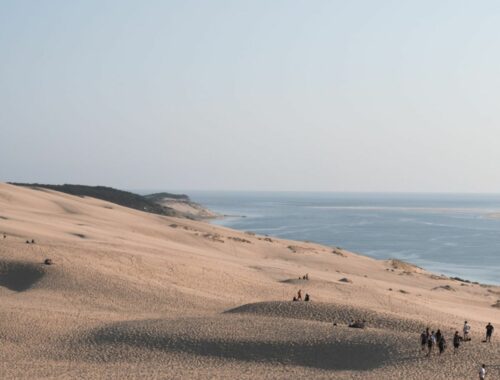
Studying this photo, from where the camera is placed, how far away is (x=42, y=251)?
35219mm

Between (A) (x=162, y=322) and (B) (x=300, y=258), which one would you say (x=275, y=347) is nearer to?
(A) (x=162, y=322)

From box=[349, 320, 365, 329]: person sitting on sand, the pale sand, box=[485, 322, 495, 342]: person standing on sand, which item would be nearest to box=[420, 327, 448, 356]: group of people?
the pale sand

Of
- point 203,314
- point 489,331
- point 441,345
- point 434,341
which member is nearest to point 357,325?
point 434,341

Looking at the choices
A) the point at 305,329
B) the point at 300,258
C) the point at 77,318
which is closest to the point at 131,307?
the point at 77,318

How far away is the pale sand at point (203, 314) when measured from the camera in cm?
2075

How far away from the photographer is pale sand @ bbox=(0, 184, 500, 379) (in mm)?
20750

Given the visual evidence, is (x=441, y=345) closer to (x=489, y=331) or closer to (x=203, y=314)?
(x=489, y=331)

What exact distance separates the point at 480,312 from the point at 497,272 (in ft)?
98.3

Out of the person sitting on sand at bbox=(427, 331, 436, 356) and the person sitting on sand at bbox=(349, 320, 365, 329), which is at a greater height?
the person sitting on sand at bbox=(427, 331, 436, 356)

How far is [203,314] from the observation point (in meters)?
27.9

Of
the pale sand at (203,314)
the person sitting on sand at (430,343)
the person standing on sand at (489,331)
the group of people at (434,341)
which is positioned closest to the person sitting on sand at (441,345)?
the group of people at (434,341)

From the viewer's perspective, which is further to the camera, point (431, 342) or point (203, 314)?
point (203, 314)

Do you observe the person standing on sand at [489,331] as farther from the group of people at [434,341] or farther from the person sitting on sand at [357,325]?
the person sitting on sand at [357,325]

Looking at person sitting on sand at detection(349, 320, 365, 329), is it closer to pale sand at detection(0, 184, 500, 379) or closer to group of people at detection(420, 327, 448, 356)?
pale sand at detection(0, 184, 500, 379)
